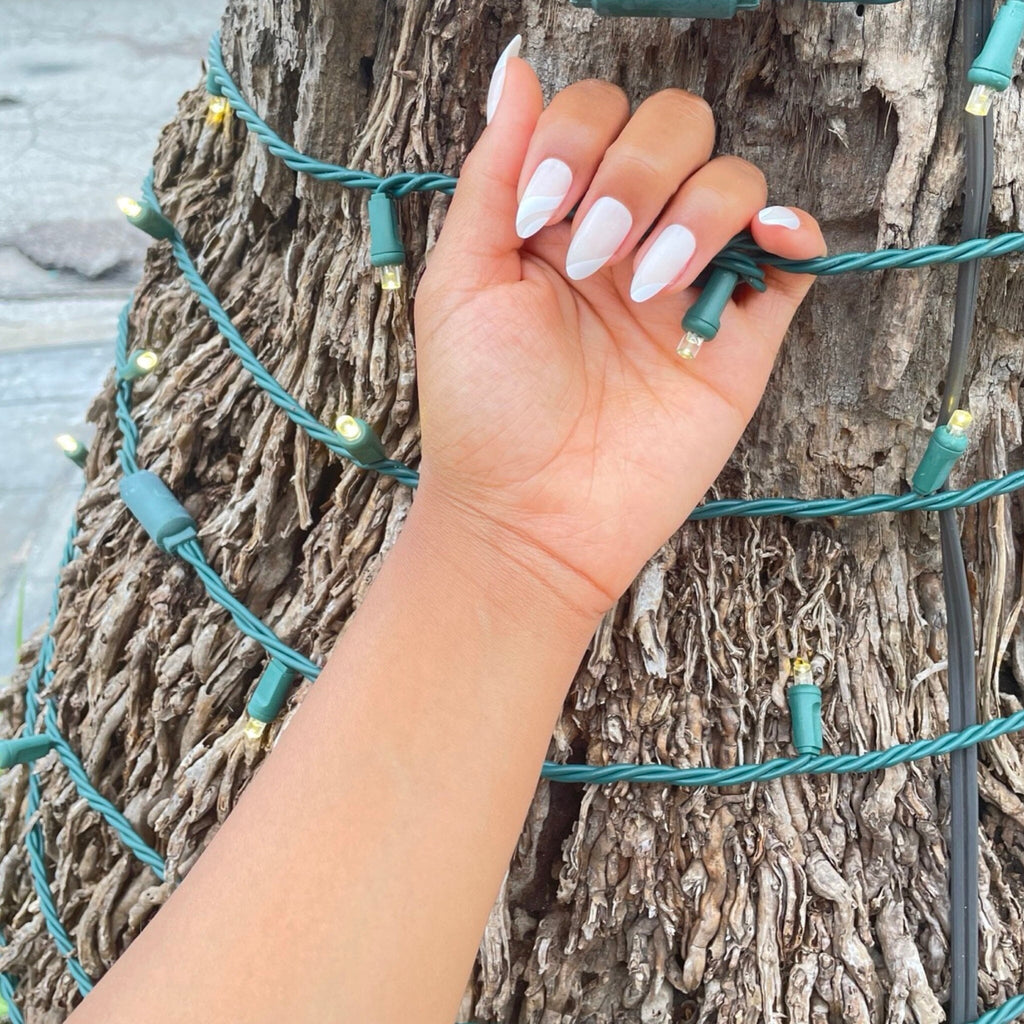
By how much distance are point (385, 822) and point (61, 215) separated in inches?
126

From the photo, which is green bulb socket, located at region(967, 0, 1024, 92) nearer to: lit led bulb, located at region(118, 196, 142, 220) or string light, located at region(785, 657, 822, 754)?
string light, located at region(785, 657, 822, 754)

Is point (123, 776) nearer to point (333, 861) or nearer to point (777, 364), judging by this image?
point (333, 861)

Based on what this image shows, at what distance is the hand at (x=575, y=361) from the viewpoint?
2.02ft

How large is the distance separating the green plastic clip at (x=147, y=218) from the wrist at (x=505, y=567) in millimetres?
412

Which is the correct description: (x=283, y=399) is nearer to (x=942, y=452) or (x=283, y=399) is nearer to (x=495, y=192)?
(x=495, y=192)

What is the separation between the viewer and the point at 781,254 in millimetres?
626

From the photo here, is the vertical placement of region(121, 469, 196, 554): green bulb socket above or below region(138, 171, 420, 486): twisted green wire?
below

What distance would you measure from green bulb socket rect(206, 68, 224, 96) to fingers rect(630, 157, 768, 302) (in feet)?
1.53

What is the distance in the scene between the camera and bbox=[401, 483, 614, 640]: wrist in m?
0.64

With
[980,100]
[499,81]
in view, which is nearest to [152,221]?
[499,81]

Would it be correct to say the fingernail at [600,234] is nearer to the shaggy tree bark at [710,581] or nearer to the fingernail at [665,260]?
the fingernail at [665,260]

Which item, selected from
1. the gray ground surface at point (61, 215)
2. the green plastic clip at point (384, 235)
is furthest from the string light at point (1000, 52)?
the gray ground surface at point (61, 215)

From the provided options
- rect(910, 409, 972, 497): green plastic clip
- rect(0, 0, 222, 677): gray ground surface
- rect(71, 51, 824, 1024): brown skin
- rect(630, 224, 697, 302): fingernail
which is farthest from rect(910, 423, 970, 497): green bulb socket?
rect(0, 0, 222, 677): gray ground surface

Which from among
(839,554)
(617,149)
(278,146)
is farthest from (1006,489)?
(278,146)
